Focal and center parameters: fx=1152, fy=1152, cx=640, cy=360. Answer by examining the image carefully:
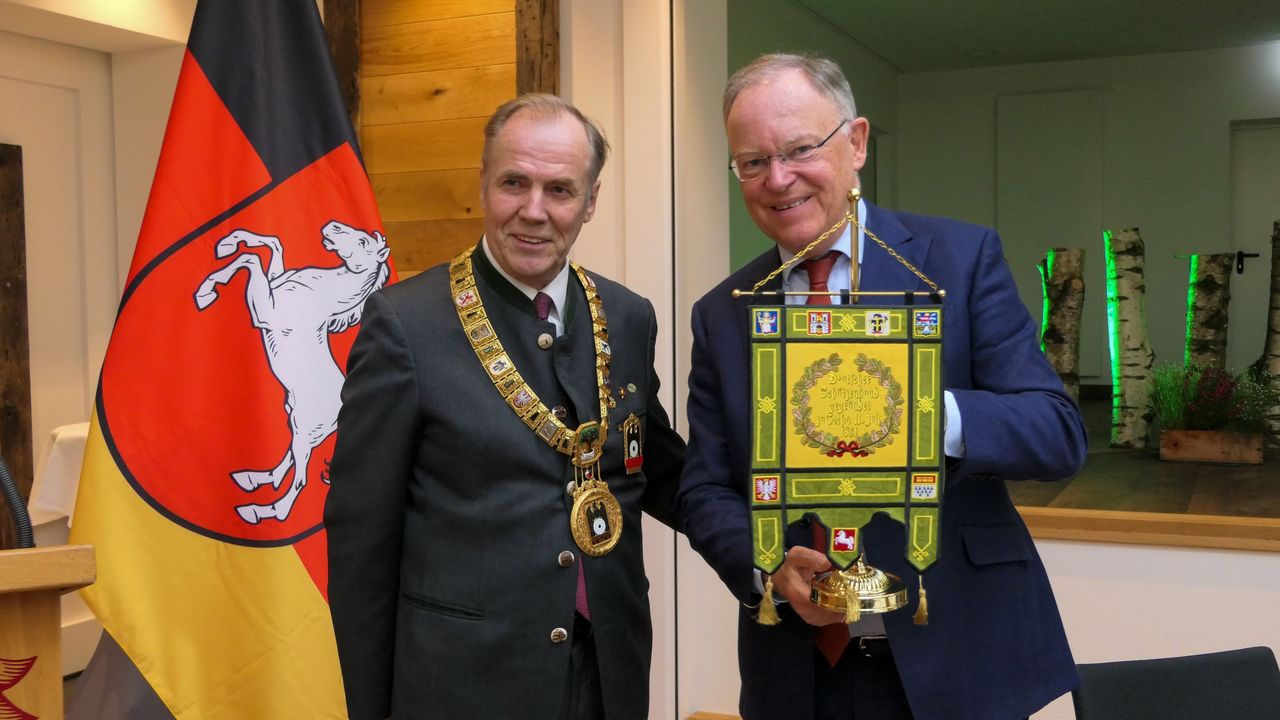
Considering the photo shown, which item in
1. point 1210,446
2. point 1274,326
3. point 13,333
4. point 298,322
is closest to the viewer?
point 298,322

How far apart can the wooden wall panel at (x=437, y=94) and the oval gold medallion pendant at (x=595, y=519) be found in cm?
178

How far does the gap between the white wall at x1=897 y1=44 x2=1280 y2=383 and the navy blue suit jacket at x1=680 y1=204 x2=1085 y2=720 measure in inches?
59.3

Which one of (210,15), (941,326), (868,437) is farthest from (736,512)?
(210,15)

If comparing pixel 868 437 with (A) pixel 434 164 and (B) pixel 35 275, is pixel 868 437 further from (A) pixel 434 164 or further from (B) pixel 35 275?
(B) pixel 35 275

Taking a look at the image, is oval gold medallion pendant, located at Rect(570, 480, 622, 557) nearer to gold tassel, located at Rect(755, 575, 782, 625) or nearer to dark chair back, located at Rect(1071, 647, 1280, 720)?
gold tassel, located at Rect(755, 575, 782, 625)

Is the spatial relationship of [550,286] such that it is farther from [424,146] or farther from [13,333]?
[13,333]

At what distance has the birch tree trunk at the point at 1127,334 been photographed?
9.48ft

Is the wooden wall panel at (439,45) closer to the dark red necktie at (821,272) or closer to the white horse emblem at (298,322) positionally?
the white horse emblem at (298,322)

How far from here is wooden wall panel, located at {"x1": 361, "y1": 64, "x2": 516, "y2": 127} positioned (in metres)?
3.23

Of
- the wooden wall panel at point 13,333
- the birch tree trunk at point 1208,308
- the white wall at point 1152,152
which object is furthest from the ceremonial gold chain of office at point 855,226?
the wooden wall panel at point 13,333

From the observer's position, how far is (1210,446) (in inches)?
115

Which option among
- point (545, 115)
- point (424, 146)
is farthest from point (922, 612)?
point (424, 146)

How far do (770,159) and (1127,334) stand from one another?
181 cm

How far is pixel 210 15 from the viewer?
8.05 ft
